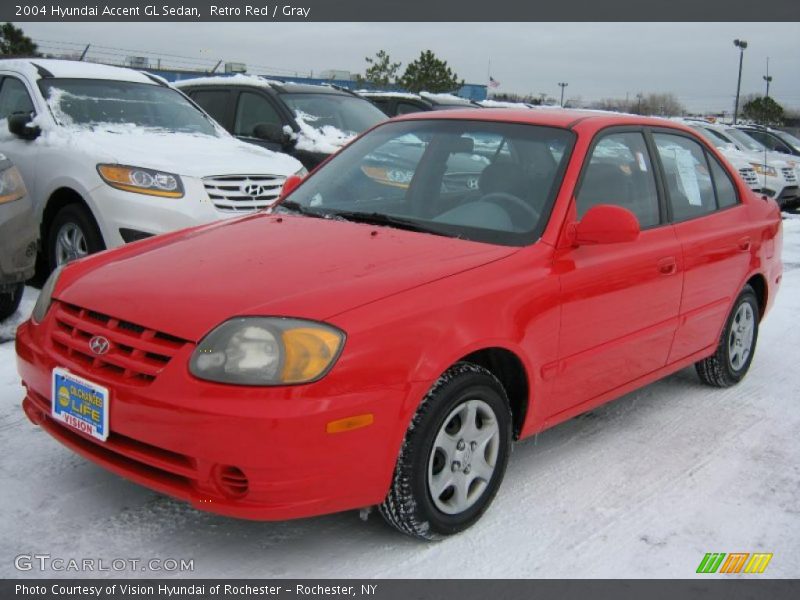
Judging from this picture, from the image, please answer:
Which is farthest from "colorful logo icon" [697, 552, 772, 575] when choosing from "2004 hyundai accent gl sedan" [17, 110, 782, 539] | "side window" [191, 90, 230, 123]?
"side window" [191, 90, 230, 123]

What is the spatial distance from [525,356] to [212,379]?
1242 millimetres

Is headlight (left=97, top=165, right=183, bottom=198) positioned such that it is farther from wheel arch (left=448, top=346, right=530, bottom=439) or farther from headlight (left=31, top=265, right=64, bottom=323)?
wheel arch (left=448, top=346, right=530, bottom=439)

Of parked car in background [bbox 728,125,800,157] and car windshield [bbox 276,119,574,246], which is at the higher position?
parked car in background [bbox 728,125,800,157]

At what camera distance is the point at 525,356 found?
3.31 m

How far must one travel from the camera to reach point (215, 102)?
31.9 ft

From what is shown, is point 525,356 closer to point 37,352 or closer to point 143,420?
point 143,420

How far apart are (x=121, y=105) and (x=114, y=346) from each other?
15.4 feet

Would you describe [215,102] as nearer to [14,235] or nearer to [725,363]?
[14,235]

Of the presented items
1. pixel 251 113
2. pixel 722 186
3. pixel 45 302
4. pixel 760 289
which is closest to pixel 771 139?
pixel 251 113

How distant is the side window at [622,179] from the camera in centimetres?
385

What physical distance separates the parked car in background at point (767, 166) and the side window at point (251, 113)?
352 inches

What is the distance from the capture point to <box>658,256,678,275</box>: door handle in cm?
407

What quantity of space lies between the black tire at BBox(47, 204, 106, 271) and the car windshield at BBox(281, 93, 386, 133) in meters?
3.50
